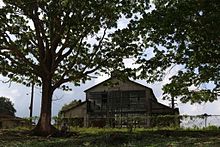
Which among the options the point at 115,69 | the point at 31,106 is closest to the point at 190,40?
the point at 115,69

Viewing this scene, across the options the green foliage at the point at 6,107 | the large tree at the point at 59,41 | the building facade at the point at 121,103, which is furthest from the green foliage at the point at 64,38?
the green foliage at the point at 6,107

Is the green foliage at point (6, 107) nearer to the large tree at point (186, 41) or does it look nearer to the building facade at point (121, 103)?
the building facade at point (121, 103)

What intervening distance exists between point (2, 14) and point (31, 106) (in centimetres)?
3568

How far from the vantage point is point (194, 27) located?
23.6m

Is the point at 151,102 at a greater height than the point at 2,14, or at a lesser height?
lesser

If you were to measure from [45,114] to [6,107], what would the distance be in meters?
53.0

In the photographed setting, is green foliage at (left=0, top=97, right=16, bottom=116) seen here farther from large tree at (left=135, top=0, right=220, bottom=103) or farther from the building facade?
large tree at (left=135, top=0, right=220, bottom=103)

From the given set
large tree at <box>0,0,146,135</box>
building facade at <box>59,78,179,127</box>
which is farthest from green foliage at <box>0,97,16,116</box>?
large tree at <box>0,0,146,135</box>

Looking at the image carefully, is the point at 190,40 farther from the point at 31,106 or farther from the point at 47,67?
the point at 31,106

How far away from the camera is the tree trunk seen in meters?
28.1

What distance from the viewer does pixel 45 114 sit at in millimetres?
28750

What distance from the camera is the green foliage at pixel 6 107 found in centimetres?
7750

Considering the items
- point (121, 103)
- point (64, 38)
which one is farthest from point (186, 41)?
point (121, 103)

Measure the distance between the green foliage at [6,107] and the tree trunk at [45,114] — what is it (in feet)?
163
